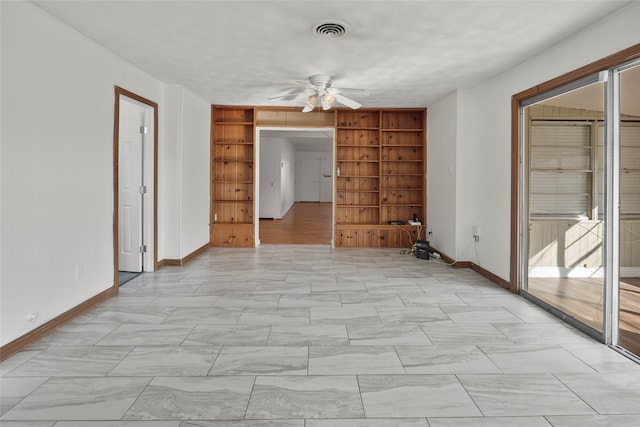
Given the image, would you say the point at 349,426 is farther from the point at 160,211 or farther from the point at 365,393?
the point at 160,211

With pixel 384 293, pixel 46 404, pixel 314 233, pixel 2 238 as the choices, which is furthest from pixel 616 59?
pixel 314 233

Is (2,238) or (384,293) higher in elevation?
(2,238)

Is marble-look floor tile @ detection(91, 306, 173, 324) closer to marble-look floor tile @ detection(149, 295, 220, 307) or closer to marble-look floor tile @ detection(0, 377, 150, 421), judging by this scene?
marble-look floor tile @ detection(149, 295, 220, 307)

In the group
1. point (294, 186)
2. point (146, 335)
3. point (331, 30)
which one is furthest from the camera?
point (294, 186)

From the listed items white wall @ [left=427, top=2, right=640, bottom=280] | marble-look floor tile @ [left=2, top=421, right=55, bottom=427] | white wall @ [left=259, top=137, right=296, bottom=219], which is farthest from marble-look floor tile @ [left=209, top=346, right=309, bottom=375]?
white wall @ [left=259, top=137, right=296, bottom=219]

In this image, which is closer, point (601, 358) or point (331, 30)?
point (601, 358)

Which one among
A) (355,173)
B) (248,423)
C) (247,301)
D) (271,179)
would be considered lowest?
(248,423)

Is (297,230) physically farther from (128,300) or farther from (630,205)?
(630,205)

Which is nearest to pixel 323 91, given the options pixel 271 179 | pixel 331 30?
pixel 331 30

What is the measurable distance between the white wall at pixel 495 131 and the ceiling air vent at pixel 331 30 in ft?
6.26

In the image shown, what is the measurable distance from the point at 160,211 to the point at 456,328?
4.02 m

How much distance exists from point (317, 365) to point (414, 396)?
0.65 m

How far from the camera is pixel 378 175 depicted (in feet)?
25.1

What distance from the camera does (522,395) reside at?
2.27 meters
